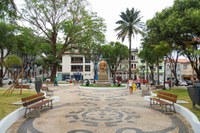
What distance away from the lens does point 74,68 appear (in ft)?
248

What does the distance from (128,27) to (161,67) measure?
42.0 meters

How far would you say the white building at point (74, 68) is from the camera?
74.9 metres

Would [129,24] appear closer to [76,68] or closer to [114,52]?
[114,52]

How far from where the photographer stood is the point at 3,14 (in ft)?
34.4

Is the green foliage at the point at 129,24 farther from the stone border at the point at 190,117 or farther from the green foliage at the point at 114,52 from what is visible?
the stone border at the point at 190,117

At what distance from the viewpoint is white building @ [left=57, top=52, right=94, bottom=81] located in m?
74.9

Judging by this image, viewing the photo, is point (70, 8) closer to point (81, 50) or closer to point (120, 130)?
point (81, 50)

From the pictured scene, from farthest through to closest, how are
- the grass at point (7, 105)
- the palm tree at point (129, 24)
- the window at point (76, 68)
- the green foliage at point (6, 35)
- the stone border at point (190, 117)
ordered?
the window at point (76, 68)
the palm tree at point (129, 24)
the green foliage at point (6, 35)
the grass at point (7, 105)
the stone border at point (190, 117)

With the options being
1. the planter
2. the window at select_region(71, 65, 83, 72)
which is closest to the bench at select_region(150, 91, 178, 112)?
the planter

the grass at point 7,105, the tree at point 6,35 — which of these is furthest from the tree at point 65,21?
the grass at point 7,105

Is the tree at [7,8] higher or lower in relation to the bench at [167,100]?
higher

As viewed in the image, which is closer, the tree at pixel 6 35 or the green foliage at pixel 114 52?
the tree at pixel 6 35

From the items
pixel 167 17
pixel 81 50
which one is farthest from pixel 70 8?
pixel 167 17

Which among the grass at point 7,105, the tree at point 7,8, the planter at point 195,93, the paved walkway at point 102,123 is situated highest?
the tree at point 7,8
